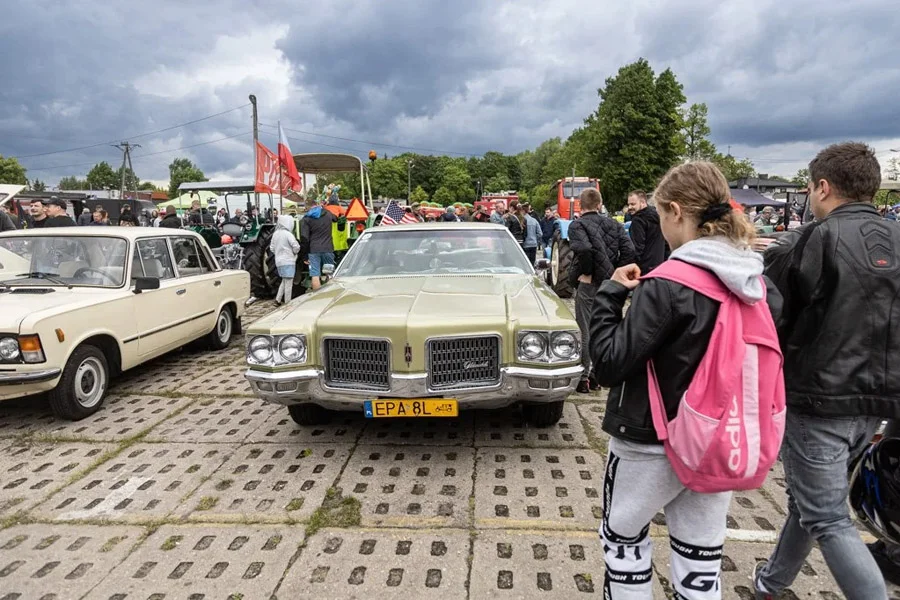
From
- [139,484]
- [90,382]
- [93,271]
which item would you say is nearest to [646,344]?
[139,484]

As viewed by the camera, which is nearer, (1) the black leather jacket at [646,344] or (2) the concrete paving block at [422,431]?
(1) the black leather jacket at [646,344]

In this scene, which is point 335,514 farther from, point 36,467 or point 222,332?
point 222,332

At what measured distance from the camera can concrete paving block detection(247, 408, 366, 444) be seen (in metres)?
4.25

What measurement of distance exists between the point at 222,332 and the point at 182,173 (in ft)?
464

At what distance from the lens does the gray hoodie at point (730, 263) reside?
4.90 ft

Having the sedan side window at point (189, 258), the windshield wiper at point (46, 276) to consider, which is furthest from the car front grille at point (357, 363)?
the sedan side window at point (189, 258)

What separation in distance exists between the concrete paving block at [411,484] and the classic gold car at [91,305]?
2605 mm

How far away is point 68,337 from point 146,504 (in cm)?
193

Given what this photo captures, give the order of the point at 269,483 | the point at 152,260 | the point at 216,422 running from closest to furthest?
the point at 269,483 → the point at 216,422 → the point at 152,260

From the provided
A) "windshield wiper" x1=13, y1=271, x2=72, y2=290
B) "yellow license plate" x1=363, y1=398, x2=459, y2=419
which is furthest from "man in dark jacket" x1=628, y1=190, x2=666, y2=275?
"windshield wiper" x1=13, y1=271, x2=72, y2=290

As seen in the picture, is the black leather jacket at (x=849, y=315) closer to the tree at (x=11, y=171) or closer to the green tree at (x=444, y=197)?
the green tree at (x=444, y=197)

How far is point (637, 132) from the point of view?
43781mm

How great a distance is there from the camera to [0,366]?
4109 mm

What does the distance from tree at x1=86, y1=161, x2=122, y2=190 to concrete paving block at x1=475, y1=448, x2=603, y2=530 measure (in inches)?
5365
